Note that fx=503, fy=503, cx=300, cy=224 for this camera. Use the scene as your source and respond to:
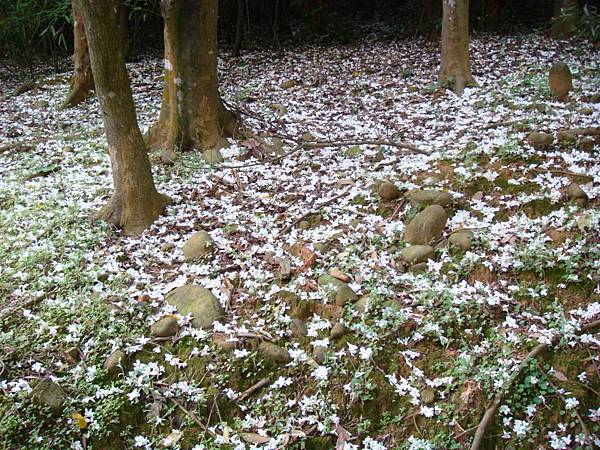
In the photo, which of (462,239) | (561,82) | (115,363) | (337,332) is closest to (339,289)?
(337,332)

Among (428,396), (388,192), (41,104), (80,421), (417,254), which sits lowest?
(80,421)

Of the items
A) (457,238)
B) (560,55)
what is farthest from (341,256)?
(560,55)

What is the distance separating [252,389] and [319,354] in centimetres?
50

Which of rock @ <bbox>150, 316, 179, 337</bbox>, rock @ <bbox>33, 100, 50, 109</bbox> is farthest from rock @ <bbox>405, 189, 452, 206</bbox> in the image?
rock @ <bbox>33, 100, 50, 109</bbox>

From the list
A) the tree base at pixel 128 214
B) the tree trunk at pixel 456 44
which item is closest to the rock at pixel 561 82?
the tree trunk at pixel 456 44

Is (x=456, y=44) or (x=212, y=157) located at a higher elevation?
(x=456, y=44)

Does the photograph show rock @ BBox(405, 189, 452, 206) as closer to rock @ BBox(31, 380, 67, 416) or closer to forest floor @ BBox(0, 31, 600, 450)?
forest floor @ BBox(0, 31, 600, 450)

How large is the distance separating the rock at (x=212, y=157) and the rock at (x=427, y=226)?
2611 mm

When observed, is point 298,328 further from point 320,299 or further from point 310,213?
point 310,213

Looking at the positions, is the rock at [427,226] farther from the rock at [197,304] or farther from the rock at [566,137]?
the rock at [566,137]

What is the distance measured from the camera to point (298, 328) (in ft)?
11.7

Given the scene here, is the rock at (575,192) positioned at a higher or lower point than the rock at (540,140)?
lower

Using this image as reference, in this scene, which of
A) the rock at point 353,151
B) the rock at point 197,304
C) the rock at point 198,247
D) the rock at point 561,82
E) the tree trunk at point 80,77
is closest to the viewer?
the rock at point 197,304

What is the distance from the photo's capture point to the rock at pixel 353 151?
5.80 metres
